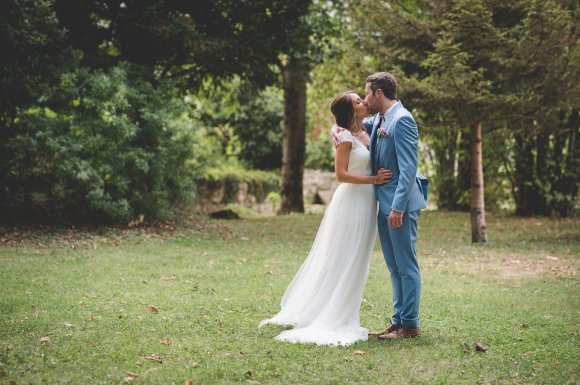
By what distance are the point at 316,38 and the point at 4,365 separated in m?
12.5

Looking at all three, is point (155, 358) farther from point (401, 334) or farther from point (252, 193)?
point (252, 193)

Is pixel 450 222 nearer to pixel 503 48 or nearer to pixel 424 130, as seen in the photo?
pixel 424 130

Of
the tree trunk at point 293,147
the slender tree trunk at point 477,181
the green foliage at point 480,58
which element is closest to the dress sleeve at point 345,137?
the green foliage at point 480,58

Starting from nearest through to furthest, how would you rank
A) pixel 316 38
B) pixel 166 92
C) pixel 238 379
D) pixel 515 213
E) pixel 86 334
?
pixel 238 379 → pixel 86 334 → pixel 166 92 → pixel 316 38 → pixel 515 213

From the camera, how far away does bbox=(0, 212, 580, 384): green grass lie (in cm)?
478

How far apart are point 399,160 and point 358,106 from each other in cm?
72

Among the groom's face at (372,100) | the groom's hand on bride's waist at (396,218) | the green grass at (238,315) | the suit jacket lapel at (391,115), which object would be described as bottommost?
the green grass at (238,315)

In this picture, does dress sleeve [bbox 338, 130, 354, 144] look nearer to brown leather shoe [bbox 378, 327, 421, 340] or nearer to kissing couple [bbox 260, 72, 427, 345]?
kissing couple [bbox 260, 72, 427, 345]

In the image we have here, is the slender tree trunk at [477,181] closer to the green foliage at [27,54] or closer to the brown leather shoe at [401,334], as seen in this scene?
the brown leather shoe at [401,334]

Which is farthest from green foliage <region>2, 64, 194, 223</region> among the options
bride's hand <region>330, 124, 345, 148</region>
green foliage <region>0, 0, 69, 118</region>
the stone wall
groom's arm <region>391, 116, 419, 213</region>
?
groom's arm <region>391, 116, 419, 213</region>

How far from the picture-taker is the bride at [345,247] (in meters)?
5.81

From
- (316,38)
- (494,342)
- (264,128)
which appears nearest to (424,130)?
(316,38)

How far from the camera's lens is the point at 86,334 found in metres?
5.71

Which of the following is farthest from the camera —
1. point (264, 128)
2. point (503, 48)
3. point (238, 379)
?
point (264, 128)
